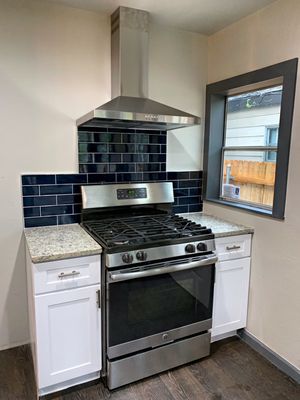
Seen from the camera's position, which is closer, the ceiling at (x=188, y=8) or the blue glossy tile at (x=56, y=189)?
the ceiling at (x=188, y=8)

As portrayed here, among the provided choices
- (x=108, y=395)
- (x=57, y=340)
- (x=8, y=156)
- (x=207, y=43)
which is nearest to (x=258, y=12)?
(x=207, y=43)

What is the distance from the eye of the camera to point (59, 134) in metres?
2.12

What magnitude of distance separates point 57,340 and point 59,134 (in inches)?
53.1

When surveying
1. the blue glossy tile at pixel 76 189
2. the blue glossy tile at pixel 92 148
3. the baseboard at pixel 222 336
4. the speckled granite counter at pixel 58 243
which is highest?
the blue glossy tile at pixel 92 148

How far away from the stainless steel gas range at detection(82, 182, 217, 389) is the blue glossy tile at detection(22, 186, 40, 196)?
327 mm

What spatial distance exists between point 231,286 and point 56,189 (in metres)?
1.47

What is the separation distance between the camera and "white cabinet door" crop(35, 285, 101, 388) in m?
1.62

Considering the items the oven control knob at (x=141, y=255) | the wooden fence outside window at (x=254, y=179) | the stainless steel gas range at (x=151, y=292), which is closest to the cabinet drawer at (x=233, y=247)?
the stainless steel gas range at (x=151, y=292)

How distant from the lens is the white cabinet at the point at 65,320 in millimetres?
1602

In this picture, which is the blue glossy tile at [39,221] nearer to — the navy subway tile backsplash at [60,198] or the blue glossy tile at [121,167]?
the navy subway tile backsplash at [60,198]

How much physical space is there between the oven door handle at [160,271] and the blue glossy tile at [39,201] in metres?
0.80

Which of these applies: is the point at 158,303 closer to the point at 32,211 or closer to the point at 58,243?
the point at 58,243

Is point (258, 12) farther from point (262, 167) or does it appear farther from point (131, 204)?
point (131, 204)

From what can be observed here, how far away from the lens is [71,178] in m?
2.19
